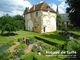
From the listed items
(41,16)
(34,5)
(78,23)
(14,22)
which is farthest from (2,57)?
(34,5)

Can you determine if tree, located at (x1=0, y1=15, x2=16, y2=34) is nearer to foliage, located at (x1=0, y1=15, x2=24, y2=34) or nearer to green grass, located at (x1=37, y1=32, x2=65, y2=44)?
foliage, located at (x1=0, y1=15, x2=24, y2=34)

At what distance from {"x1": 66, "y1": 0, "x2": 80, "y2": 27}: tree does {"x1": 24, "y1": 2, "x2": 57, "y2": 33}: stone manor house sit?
46.9ft

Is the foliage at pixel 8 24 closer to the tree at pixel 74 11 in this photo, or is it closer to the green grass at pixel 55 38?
the green grass at pixel 55 38

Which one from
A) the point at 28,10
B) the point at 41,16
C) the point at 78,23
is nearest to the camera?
the point at 78,23

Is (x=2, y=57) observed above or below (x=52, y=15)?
below

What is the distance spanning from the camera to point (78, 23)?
169 feet

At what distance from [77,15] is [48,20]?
58.9 ft

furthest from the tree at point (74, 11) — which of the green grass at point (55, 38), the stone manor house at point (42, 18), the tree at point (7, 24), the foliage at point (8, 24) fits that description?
the tree at point (7, 24)

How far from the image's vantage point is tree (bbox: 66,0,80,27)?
51.2 metres

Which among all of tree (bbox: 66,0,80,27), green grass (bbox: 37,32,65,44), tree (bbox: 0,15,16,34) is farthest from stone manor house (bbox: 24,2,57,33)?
tree (bbox: 66,0,80,27)

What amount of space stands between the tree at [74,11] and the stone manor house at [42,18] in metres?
14.3

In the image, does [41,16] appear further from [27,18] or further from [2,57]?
[2,57]

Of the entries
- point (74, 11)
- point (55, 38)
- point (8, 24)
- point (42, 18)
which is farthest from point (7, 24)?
point (74, 11)

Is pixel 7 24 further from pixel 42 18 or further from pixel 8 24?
pixel 42 18
